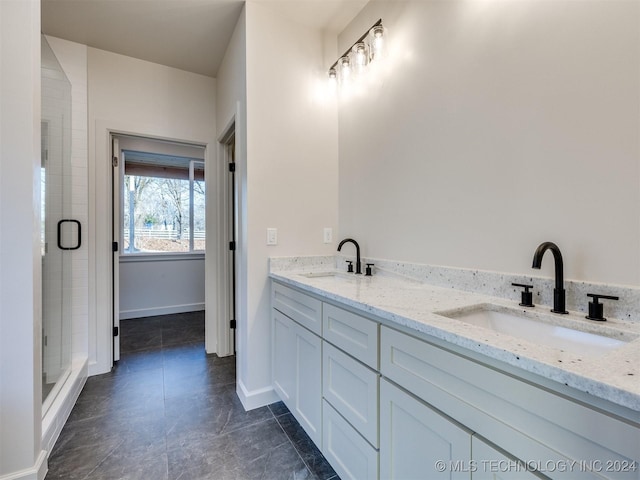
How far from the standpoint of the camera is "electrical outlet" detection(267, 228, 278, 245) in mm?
2031

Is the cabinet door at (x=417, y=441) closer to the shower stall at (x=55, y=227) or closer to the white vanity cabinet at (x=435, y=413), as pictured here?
the white vanity cabinet at (x=435, y=413)

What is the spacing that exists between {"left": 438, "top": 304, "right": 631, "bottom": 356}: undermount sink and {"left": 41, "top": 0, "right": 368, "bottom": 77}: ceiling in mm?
2047

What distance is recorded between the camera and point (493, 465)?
71cm

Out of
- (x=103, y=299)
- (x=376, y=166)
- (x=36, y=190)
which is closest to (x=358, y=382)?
(x=376, y=166)

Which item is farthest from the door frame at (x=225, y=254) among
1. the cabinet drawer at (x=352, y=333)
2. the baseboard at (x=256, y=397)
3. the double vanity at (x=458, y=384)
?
the cabinet drawer at (x=352, y=333)

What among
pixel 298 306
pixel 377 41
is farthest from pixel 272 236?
pixel 377 41

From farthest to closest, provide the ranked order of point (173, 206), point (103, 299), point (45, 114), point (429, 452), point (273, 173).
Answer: point (173, 206) < point (103, 299) < point (273, 173) < point (45, 114) < point (429, 452)

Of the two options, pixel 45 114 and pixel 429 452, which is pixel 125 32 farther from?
pixel 429 452

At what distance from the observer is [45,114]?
1.91m

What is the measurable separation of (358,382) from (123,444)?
1.42 m

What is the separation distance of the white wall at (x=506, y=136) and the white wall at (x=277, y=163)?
1.36 feet

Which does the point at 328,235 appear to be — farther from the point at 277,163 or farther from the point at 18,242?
the point at 18,242

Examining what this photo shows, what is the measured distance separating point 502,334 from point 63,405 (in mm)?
2385

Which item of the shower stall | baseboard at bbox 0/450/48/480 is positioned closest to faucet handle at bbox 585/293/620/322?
baseboard at bbox 0/450/48/480
